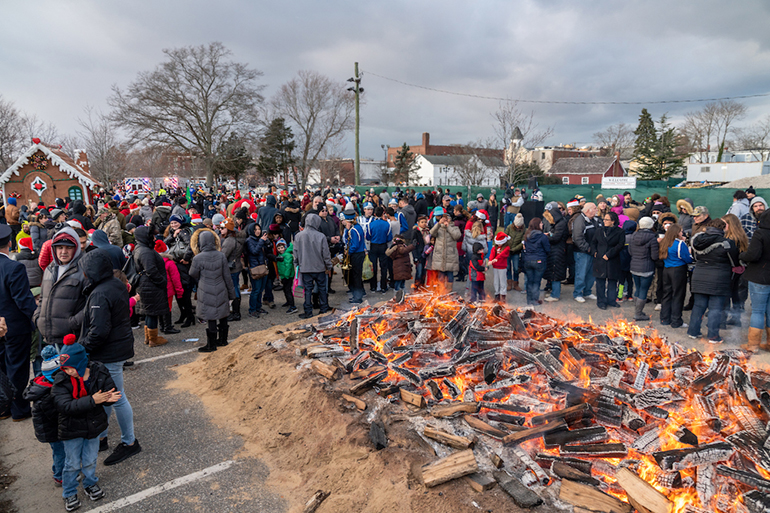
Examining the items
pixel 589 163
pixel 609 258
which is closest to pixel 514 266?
pixel 609 258

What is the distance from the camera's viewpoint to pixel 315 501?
3.60 m

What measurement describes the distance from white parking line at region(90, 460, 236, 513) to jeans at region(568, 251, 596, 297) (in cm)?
825

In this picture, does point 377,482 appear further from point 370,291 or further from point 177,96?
point 177,96

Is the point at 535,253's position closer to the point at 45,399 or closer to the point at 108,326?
the point at 108,326

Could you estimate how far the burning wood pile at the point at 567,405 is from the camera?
131 inches

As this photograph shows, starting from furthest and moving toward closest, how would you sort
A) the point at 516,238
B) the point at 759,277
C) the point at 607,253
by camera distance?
the point at 516,238
the point at 607,253
the point at 759,277

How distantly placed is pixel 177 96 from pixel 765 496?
42.8 meters

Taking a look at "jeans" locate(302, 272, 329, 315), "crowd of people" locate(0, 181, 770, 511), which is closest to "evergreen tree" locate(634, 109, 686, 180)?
"crowd of people" locate(0, 181, 770, 511)

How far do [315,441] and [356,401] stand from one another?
619 mm

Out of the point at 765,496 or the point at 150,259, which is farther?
the point at 150,259

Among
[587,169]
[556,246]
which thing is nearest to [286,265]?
[556,246]

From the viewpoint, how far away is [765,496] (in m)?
3.12

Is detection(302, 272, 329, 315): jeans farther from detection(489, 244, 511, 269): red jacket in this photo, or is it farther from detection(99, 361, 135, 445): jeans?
detection(99, 361, 135, 445): jeans

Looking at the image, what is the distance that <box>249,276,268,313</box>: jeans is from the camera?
29.6ft
